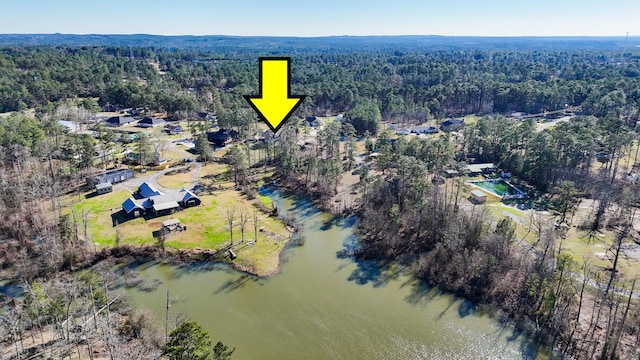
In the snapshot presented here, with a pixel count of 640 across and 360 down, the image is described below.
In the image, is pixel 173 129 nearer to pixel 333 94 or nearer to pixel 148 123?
pixel 148 123

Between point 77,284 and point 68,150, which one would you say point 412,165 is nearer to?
point 77,284

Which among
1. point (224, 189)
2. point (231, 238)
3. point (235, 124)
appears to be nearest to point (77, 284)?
point (231, 238)

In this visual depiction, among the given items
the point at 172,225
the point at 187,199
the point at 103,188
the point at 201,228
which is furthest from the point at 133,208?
the point at 103,188

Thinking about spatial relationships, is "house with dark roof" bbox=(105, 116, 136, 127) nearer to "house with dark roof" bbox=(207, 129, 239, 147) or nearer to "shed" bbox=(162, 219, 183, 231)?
"house with dark roof" bbox=(207, 129, 239, 147)

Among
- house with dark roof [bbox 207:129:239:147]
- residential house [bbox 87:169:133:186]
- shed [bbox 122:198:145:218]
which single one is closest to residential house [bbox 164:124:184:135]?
house with dark roof [bbox 207:129:239:147]

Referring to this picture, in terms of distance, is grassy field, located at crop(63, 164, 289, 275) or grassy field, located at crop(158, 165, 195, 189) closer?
grassy field, located at crop(63, 164, 289, 275)

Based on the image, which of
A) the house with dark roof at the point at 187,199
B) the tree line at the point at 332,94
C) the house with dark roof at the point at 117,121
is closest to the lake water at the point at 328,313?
the house with dark roof at the point at 187,199

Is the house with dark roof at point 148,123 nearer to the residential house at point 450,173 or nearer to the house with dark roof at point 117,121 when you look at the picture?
the house with dark roof at point 117,121
